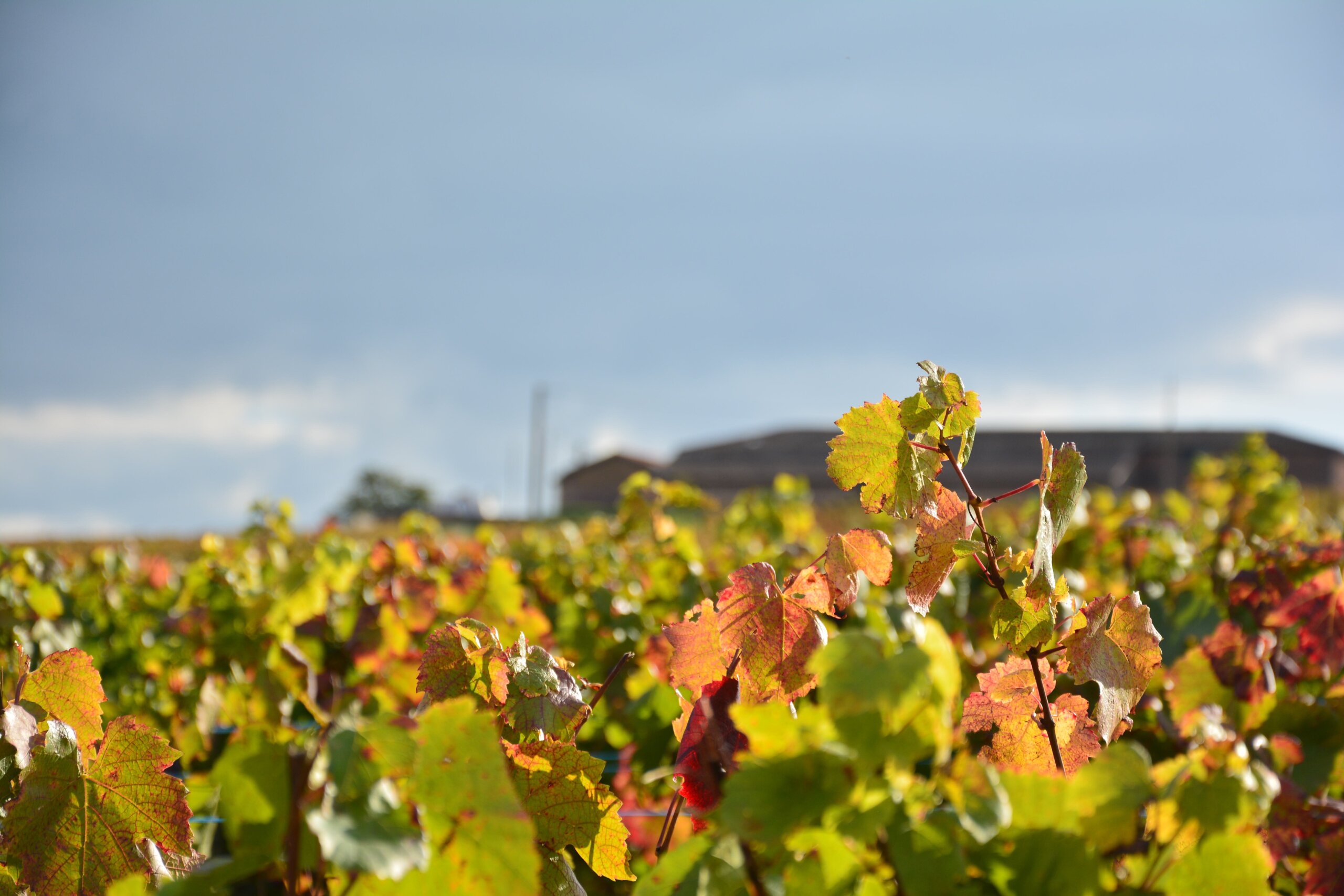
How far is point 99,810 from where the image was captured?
3.19ft

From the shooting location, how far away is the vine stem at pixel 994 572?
934 millimetres

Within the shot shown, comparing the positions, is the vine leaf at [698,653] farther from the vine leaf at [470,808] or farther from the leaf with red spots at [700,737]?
the vine leaf at [470,808]

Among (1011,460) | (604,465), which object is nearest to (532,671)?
(1011,460)

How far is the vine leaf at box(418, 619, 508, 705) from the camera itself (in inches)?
40.7

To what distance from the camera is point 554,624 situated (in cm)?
370

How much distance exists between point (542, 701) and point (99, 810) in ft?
1.39

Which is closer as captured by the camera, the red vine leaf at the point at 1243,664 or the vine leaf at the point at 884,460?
the vine leaf at the point at 884,460

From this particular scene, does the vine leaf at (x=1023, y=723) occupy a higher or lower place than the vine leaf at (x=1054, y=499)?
lower

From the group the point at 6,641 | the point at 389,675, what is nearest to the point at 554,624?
the point at 389,675

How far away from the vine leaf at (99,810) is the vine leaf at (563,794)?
33cm

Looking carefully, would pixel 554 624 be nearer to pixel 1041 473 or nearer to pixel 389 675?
pixel 389 675

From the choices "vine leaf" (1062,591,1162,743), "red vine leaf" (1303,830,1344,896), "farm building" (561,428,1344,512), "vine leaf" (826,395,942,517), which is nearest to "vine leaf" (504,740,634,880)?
"vine leaf" (826,395,942,517)

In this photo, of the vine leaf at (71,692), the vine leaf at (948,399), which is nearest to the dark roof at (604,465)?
the vine leaf at (71,692)

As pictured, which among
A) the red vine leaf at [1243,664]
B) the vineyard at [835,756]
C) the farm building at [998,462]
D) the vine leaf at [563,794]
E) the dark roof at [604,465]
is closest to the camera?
the vineyard at [835,756]
